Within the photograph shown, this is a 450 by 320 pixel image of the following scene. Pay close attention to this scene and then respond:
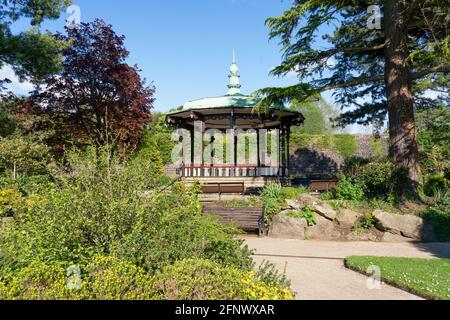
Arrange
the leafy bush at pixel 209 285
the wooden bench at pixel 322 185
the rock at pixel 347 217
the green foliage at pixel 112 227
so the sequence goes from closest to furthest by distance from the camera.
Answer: the leafy bush at pixel 209 285, the green foliage at pixel 112 227, the rock at pixel 347 217, the wooden bench at pixel 322 185

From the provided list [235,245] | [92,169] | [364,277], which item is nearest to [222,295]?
[235,245]

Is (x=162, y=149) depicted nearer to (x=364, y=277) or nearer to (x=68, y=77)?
(x=68, y=77)

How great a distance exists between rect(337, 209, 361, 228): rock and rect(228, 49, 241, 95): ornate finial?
427 inches

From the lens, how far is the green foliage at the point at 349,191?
1070 cm

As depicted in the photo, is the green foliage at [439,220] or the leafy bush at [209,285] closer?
the leafy bush at [209,285]

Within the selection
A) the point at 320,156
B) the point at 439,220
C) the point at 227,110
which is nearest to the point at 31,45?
the point at 227,110

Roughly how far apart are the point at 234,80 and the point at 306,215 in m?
11.7

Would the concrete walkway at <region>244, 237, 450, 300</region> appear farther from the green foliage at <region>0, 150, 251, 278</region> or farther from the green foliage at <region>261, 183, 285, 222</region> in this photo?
the green foliage at <region>0, 150, 251, 278</region>

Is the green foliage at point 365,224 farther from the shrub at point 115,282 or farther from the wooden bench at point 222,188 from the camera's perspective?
the shrub at point 115,282

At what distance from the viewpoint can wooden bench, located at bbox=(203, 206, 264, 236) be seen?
9477mm

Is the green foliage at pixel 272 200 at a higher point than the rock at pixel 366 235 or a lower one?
higher

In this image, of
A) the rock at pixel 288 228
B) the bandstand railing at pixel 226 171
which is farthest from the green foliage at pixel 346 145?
the rock at pixel 288 228

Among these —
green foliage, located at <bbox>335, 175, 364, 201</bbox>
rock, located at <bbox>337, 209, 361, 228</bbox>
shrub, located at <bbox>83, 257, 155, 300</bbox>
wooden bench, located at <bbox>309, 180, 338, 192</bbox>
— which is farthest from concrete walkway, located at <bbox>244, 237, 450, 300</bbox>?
wooden bench, located at <bbox>309, 180, 338, 192</bbox>

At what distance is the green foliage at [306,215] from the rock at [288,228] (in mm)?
123
